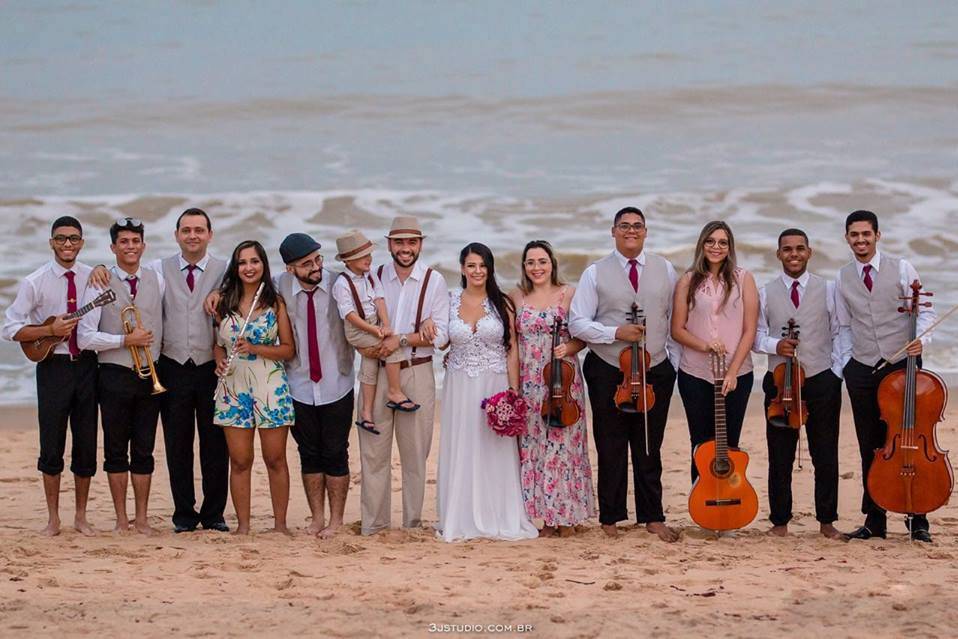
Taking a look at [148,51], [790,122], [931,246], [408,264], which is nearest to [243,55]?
[148,51]

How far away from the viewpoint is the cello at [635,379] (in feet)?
22.8

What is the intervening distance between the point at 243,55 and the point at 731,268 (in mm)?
21912

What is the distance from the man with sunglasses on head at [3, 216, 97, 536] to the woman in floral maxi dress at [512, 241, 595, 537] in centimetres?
219

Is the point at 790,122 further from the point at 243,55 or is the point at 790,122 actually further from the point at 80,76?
the point at 80,76

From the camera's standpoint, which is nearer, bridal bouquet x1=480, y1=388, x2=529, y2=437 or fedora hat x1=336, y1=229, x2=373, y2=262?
bridal bouquet x1=480, y1=388, x2=529, y2=437

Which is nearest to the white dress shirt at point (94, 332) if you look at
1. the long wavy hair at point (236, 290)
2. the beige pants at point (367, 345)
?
the long wavy hair at point (236, 290)

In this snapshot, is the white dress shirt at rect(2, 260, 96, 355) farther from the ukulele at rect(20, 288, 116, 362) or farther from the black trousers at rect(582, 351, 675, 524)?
the black trousers at rect(582, 351, 675, 524)

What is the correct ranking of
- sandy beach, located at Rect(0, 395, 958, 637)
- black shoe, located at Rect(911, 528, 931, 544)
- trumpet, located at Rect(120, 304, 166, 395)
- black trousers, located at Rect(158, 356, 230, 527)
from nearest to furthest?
sandy beach, located at Rect(0, 395, 958, 637) < black shoe, located at Rect(911, 528, 931, 544) < trumpet, located at Rect(120, 304, 166, 395) < black trousers, located at Rect(158, 356, 230, 527)

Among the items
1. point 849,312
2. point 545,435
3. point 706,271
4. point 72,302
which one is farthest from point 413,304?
point 849,312

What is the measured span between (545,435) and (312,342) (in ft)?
4.16

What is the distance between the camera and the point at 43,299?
7109 millimetres

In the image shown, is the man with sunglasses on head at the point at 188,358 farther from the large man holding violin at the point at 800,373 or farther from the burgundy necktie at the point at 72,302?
the large man holding violin at the point at 800,373

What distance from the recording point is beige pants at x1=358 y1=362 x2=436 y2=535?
23.7 feet

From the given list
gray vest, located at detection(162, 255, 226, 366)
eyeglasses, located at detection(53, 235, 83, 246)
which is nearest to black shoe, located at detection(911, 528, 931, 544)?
gray vest, located at detection(162, 255, 226, 366)
